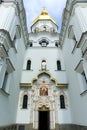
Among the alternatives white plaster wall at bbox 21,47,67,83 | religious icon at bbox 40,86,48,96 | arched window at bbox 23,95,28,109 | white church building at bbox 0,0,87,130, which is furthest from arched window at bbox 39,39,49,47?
arched window at bbox 23,95,28,109

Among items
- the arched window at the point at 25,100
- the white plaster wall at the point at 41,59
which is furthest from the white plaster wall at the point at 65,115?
the arched window at the point at 25,100

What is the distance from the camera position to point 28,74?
13141 mm

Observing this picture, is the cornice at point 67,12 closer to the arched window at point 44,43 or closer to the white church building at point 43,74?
the white church building at point 43,74

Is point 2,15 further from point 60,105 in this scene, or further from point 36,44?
point 60,105

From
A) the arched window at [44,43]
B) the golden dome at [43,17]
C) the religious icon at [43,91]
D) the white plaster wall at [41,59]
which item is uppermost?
the golden dome at [43,17]

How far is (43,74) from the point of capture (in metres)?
13.1

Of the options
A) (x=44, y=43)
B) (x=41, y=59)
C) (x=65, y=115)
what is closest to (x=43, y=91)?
(x=65, y=115)

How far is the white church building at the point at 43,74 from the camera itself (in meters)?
8.45

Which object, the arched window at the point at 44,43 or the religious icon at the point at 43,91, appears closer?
the religious icon at the point at 43,91

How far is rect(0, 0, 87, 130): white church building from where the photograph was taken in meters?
8.45

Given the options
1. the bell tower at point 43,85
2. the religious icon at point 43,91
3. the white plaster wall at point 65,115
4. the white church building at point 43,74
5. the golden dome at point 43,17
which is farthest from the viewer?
the golden dome at point 43,17

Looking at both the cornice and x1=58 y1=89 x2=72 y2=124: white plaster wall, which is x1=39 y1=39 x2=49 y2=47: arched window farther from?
x1=58 y1=89 x2=72 y2=124: white plaster wall

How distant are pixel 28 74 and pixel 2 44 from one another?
5.89 meters

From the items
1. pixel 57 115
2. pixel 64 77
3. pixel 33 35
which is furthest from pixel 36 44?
pixel 57 115
